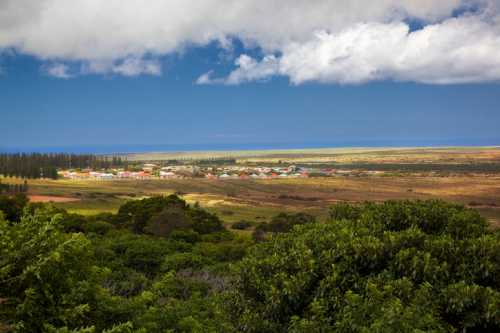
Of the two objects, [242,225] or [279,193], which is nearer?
[242,225]

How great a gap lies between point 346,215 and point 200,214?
3918 centimetres

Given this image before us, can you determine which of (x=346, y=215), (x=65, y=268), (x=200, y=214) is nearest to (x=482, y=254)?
(x=346, y=215)

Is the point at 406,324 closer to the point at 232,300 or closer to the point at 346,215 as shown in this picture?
the point at 232,300

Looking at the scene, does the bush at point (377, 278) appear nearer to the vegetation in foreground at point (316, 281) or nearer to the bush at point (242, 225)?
the vegetation in foreground at point (316, 281)

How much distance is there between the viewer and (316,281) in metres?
11.0

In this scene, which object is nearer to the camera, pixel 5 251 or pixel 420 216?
pixel 5 251

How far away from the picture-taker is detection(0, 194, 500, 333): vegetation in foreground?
9.11m

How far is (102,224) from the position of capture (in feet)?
148

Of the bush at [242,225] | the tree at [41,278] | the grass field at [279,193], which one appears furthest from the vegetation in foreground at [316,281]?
the grass field at [279,193]

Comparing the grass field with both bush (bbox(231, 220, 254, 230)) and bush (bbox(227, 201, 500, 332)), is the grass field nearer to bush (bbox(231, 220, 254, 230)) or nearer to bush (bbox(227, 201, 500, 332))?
bush (bbox(231, 220, 254, 230))

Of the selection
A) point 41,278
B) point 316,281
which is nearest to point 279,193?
point 316,281

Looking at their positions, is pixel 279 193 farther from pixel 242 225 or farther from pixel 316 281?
pixel 316 281

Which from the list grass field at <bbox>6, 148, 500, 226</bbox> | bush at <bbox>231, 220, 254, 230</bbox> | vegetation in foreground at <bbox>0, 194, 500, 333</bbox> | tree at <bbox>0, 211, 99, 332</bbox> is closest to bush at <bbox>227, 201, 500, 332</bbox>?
vegetation in foreground at <bbox>0, 194, 500, 333</bbox>

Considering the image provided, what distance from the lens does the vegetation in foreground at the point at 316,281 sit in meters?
9.11
